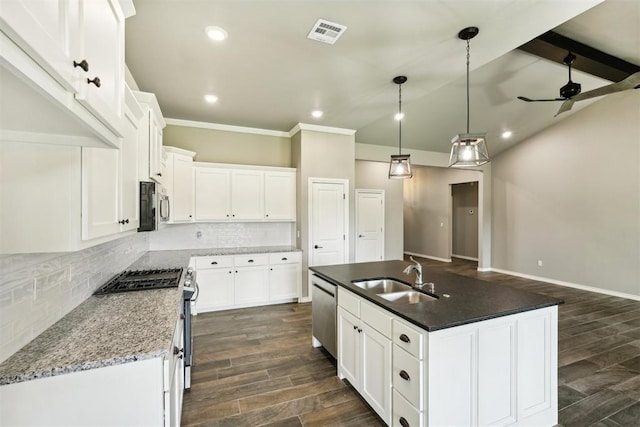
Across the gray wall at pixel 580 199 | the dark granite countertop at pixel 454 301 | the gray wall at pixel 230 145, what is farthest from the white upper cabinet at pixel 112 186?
the gray wall at pixel 580 199

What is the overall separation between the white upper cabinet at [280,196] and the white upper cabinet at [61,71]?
3503 mm

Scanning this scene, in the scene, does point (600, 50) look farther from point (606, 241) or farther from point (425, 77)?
point (606, 241)

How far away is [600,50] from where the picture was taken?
411cm

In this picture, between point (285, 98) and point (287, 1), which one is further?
point (285, 98)

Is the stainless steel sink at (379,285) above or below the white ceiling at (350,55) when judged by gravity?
below

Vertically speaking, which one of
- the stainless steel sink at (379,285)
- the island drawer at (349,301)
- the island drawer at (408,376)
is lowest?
the island drawer at (408,376)

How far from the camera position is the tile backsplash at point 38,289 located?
1193mm

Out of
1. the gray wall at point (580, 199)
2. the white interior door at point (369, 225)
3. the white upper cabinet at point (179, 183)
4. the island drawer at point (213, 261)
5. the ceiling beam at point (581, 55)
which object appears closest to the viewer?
the ceiling beam at point (581, 55)

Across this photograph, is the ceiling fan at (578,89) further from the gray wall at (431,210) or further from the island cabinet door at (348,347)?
the gray wall at (431,210)

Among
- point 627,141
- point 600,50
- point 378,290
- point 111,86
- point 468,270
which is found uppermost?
point 600,50

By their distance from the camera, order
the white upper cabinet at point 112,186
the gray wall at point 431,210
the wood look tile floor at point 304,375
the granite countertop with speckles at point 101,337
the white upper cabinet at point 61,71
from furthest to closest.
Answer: the gray wall at point 431,210 → the wood look tile floor at point 304,375 → the white upper cabinet at point 112,186 → the granite countertop with speckles at point 101,337 → the white upper cabinet at point 61,71

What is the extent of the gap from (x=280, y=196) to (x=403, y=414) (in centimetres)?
371

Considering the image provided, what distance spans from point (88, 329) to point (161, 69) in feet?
8.84

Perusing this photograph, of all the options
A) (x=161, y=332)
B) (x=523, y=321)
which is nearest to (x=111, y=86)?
(x=161, y=332)
